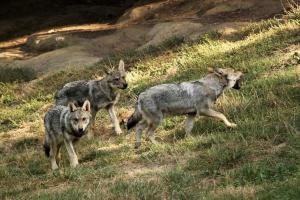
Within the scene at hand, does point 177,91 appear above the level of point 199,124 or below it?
above

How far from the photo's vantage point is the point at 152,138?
34.3 feet

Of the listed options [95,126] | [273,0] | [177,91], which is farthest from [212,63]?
[273,0]

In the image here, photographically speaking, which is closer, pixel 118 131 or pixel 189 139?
pixel 189 139

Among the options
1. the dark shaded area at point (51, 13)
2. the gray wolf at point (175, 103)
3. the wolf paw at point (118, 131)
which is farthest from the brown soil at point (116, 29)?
the gray wolf at point (175, 103)

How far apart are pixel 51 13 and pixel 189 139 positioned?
59.4ft

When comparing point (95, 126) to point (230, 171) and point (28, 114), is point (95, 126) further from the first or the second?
point (230, 171)

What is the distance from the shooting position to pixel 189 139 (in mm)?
9883

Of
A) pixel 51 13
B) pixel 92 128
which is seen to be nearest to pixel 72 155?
pixel 92 128

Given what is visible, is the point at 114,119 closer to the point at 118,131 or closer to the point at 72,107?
the point at 118,131

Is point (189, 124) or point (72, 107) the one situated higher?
point (72, 107)

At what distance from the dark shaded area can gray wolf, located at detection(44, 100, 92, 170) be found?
1348cm

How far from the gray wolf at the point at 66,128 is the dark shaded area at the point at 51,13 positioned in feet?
44.2

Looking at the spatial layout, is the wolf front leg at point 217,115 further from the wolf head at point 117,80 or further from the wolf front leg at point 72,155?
the wolf head at point 117,80

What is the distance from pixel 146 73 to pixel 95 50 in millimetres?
4577
